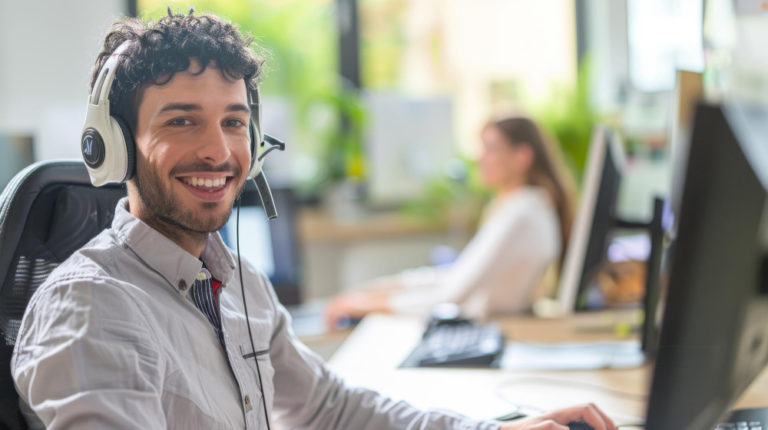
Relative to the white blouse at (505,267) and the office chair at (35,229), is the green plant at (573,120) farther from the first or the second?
the office chair at (35,229)

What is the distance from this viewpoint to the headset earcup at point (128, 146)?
996 mm

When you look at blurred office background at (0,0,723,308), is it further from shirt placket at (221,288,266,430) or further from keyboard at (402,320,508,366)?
shirt placket at (221,288,266,430)

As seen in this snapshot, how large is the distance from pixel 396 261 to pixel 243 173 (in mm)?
2992

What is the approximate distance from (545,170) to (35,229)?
73.8 inches

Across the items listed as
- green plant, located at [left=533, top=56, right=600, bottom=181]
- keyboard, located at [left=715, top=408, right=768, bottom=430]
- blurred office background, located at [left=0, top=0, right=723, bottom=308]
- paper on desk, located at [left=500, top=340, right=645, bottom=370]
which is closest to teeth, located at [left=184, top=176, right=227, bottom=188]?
keyboard, located at [left=715, top=408, right=768, bottom=430]

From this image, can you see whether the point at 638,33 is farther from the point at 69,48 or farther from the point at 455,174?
the point at 69,48

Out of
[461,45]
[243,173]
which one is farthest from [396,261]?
[243,173]

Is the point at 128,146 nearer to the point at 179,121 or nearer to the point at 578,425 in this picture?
the point at 179,121

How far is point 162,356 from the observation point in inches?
35.2

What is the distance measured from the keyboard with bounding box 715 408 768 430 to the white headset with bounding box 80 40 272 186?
87 cm

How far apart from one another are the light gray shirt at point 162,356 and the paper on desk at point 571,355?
559 millimetres

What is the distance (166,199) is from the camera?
997 millimetres

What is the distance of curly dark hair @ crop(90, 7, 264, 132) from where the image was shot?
98cm

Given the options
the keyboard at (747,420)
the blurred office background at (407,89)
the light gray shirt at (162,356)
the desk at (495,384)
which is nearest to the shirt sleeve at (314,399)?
the light gray shirt at (162,356)
